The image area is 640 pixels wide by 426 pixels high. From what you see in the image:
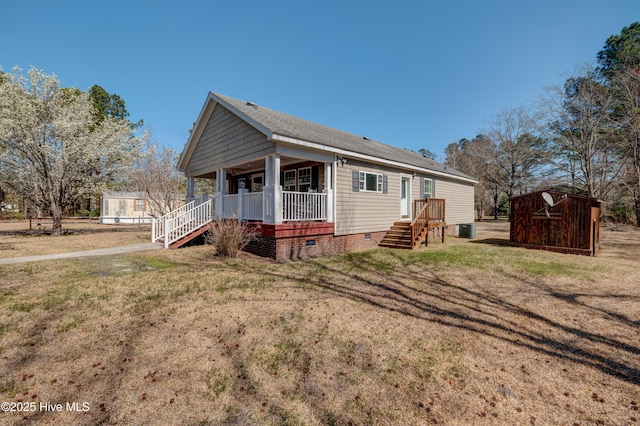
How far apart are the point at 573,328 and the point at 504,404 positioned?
2.56 m

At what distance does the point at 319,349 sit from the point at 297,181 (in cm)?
923

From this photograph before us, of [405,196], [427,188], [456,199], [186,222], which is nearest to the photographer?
[186,222]

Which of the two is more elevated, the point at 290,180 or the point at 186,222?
the point at 290,180

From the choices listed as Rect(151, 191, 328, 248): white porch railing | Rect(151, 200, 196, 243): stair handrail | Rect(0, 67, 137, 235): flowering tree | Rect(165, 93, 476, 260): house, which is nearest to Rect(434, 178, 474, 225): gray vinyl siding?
Rect(165, 93, 476, 260): house

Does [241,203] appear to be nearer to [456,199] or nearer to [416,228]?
[416,228]

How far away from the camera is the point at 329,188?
9969 millimetres

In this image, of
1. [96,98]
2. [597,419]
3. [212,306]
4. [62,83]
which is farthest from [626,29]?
[96,98]

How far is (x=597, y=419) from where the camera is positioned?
232cm

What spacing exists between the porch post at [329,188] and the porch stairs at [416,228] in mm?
3201

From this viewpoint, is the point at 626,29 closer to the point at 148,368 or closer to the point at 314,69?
the point at 314,69

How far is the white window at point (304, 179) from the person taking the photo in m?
11.6

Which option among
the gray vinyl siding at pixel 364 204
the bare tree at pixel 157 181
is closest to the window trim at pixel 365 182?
the gray vinyl siding at pixel 364 204

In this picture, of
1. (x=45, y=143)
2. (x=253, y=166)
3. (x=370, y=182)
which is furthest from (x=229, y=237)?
(x=45, y=143)

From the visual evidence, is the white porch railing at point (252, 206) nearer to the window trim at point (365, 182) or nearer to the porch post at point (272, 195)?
the porch post at point (272, 195)
